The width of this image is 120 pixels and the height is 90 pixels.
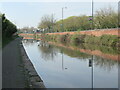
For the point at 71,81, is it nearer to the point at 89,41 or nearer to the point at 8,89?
the point at 8,89

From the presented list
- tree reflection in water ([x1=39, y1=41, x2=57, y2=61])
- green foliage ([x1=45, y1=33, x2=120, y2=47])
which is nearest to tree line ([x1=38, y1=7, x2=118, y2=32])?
green foliage ([x1=45, y1=33, x2=120, y2=47])

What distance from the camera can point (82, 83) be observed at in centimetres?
777

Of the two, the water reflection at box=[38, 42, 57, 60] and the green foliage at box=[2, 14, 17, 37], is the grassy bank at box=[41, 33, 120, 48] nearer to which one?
the water reflection at box=[38, 42, 57, 60]

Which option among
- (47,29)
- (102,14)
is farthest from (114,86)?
(47,29)

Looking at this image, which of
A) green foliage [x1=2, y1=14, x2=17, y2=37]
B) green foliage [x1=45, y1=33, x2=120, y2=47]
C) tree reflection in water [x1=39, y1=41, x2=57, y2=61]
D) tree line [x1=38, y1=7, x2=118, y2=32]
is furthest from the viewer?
tree line [x1=38, y1=7, x2=118, y2=32]

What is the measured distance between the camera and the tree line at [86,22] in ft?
122

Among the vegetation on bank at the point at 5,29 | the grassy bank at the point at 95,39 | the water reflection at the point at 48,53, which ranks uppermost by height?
the vegetation on bank at the point at 5,29

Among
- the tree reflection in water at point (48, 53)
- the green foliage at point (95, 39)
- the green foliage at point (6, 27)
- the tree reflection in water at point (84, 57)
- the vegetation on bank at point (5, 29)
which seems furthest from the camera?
the green foliage at point (95, 39)

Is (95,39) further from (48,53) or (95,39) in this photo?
(48,53)

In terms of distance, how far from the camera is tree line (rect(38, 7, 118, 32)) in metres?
37.2

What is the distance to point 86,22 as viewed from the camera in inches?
2170

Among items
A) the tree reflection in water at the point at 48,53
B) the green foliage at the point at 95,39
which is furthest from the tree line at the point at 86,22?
the tree reflection in water at the point at 48,53

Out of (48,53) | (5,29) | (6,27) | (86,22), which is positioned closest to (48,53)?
(48,53)

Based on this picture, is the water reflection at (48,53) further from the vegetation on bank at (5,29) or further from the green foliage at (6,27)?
the green foliage at (6,27)
